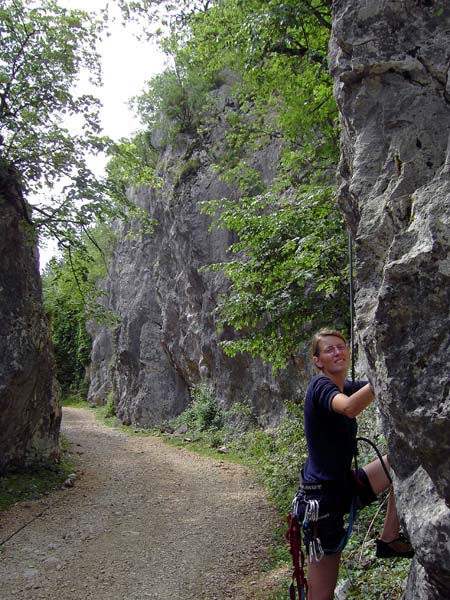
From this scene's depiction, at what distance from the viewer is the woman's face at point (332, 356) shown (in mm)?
2967

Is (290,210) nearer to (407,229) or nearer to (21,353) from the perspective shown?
(407,229)

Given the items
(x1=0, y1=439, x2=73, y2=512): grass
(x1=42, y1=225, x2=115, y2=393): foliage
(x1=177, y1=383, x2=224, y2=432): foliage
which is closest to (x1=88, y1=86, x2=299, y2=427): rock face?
(x1=177, y1=383, x2=224, y2=432): foliage

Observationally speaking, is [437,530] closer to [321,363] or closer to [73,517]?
[321,363]

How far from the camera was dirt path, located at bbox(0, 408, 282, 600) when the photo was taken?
5191mm

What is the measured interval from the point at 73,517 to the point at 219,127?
553 inches

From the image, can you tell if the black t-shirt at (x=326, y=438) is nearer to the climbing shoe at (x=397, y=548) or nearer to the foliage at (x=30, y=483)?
the climbing shoe at (x=397, y=548)

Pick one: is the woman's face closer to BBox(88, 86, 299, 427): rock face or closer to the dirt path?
the dirt path

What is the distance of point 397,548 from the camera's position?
2781 millimetres

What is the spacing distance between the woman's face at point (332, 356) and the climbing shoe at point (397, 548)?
0.97m

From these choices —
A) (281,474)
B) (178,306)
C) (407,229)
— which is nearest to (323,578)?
(407,229)

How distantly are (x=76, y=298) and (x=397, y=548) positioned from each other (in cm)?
970

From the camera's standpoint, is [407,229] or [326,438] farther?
[326,438]

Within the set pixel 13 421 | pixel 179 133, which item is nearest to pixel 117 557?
pixel 13 421

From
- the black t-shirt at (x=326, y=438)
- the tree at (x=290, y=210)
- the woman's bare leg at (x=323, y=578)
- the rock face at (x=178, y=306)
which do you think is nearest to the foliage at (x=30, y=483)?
the tree at (x=290, y=210)
